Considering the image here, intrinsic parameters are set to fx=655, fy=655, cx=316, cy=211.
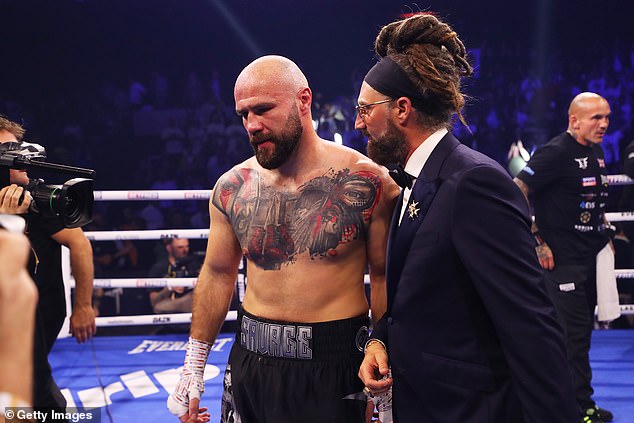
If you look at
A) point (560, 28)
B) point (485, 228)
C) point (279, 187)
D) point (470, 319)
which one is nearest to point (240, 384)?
point (279, 187)

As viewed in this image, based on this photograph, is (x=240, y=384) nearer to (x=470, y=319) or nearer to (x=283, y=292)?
(x=283, y=292)

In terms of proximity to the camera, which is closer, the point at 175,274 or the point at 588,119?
the point at 588,119

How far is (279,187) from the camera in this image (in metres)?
2.17

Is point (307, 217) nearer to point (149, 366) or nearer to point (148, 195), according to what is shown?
point (149, 366)

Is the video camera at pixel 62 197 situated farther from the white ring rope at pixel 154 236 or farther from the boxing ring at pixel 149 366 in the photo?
the white ring rope at pixel 154 236

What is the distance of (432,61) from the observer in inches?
67.5

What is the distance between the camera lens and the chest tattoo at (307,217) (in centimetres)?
206

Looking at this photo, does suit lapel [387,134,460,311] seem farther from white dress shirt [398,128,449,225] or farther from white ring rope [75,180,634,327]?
white ring rope [75,180,634,327]

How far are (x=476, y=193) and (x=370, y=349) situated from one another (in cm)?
54

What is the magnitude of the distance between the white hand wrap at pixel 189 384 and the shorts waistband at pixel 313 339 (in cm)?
24

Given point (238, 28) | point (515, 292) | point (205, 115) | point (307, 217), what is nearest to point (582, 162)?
point (307, 217)

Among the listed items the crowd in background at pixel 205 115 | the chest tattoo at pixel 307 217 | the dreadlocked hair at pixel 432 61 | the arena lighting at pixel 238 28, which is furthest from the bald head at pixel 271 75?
the arena lighting at pixel 238 28

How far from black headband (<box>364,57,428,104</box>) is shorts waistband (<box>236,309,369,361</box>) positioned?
72 centimetres

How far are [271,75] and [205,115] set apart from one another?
6.61 m
